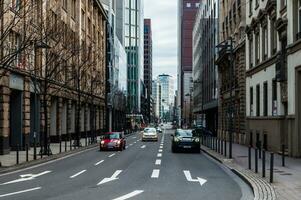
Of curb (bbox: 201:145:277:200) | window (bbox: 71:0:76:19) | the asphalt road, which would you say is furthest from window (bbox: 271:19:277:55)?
window (bbox: 71:0:76:19)

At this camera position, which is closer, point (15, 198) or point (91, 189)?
point (15, 198)

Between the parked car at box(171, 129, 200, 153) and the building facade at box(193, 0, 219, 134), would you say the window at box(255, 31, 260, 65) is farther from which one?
the building facade at box(193, 0, 219, 134)

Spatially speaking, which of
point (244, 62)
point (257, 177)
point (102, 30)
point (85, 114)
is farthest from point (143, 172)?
point (102, 30)

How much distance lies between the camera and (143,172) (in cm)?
1988

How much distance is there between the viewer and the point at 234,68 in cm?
5188

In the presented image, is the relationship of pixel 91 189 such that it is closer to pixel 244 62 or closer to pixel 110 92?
pixel 244 62

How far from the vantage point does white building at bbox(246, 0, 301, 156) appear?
89.2 ft

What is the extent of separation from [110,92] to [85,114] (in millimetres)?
21666

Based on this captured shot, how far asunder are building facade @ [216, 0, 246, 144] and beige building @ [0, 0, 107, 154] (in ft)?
42.0

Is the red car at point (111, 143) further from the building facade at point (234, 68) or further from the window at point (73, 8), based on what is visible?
the window at point (73, 8)

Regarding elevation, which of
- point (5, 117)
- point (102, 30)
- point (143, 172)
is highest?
point (102, 30)

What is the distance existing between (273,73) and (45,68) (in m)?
14.3

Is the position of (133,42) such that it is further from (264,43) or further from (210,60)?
(264,43)

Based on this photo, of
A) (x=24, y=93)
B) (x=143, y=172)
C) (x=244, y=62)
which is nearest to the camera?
(x=143, y=172)
